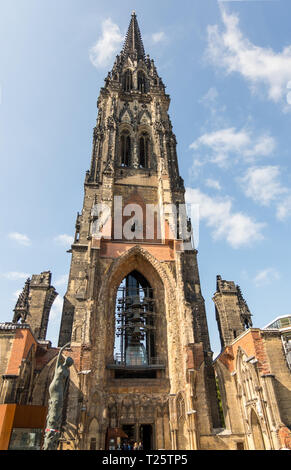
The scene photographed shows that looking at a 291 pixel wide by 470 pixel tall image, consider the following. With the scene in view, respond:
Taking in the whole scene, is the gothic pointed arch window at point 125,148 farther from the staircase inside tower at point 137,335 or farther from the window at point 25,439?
the window at point 25,439

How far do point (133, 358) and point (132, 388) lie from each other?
210cm

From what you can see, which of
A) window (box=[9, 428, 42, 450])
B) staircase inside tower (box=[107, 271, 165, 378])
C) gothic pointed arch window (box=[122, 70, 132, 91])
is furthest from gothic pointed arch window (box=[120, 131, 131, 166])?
window (box=[9, 428, 42, 450])

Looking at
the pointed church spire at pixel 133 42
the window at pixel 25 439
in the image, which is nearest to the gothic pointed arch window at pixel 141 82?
the pointed church spire at pixel 133 42

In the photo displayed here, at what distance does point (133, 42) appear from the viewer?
39.1m

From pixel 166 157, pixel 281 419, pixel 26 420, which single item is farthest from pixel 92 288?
pixel 166 157

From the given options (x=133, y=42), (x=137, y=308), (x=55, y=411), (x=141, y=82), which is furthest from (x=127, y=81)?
(x=55, y=411)

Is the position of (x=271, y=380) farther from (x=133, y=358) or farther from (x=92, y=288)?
(x=92, y=288)

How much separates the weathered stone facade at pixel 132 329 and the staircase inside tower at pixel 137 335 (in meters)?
0.06

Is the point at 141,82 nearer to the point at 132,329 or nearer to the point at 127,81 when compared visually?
the point at 127,81

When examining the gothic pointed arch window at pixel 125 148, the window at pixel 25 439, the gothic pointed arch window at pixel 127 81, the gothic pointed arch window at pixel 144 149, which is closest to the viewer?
the window at pixel 25 439

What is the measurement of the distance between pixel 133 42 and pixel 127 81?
9.97 m

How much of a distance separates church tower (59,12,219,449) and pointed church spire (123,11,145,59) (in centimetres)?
1555

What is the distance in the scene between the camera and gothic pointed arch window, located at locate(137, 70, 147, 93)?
32281 mm

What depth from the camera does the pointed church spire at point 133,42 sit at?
37.4 meters
